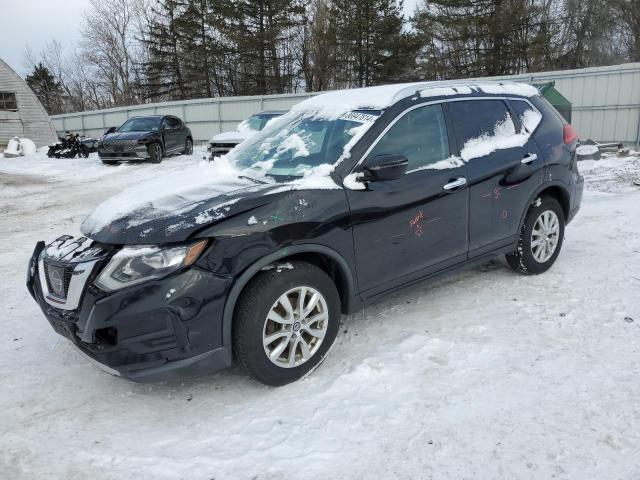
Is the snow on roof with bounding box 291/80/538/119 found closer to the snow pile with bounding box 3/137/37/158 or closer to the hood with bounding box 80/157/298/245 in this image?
the hood with bounding box 80/157/298/245

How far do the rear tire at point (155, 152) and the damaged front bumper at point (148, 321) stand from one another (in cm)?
1432

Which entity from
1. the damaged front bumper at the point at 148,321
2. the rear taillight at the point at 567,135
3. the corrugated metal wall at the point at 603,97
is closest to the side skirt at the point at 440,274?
the damaged front bumper at the point at 148,321

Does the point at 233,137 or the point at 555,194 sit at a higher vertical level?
the point at 233,137

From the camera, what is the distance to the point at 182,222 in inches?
110

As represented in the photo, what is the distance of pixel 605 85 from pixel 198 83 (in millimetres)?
29400

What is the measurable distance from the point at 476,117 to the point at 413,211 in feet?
3.82

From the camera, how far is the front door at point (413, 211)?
3.34 meters

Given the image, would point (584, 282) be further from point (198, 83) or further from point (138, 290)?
point (198, 83)

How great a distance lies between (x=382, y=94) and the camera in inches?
149

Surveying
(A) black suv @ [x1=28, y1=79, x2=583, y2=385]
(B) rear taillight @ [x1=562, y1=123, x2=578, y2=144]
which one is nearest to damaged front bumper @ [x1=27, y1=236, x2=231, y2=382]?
(A) black suv @ [x1=28, y1=79, x2=583, y2=385]

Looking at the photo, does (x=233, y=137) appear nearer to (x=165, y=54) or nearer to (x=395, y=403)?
(x=395, y=403)

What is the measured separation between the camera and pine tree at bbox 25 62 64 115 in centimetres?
5362

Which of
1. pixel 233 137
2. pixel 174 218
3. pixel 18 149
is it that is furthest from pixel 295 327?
pixel 18 149

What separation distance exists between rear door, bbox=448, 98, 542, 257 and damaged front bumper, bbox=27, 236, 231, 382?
2213mm
